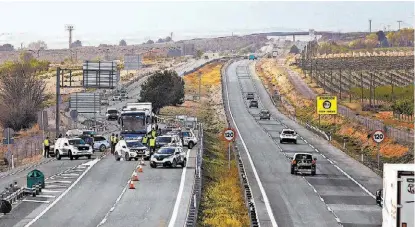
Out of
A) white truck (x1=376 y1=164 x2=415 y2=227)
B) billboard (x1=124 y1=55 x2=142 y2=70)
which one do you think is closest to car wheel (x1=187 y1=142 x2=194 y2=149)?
white truck (x1=376 y1=164 x2=415 y2=227)

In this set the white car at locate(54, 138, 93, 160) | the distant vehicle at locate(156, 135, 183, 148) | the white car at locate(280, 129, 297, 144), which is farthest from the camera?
the white car at locate(280, 129, 297, 144)

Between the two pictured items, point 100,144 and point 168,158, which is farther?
point 100,144

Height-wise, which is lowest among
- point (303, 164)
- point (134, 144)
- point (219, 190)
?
point (219, 190)

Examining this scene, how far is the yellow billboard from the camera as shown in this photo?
10131 centimetres

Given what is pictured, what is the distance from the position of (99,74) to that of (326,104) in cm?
2493

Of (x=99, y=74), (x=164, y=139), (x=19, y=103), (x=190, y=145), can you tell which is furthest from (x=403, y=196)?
(x=19, y=103)

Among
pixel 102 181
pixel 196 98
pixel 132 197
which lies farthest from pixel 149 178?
pixel 196 98

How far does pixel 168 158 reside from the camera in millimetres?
57406

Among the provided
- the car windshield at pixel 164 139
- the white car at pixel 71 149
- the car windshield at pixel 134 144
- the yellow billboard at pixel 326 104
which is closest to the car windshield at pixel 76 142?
the white car at pixel 71 149

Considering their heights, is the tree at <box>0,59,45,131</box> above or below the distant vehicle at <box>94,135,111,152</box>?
above

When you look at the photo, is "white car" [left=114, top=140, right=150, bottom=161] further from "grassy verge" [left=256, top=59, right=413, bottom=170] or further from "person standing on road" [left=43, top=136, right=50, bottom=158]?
"grassy verge" [left=256, top=59, right=413, bottom=170]

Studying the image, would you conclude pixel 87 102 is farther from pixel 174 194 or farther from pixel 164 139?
pixel 174 194

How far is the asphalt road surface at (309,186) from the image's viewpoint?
3950 cm

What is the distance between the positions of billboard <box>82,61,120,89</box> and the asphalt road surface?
12.8 m
